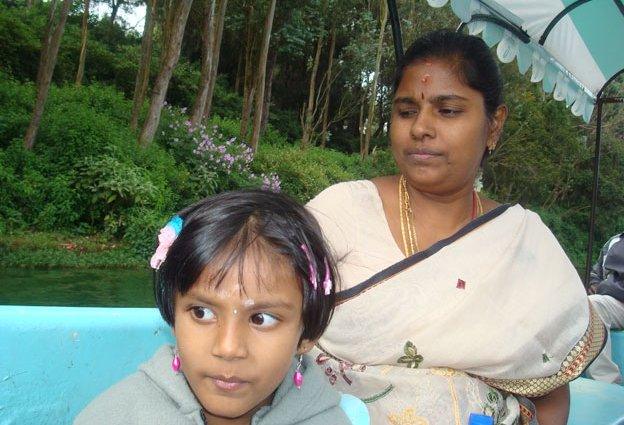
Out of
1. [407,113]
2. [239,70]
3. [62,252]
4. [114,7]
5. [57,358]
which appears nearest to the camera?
[407,113]

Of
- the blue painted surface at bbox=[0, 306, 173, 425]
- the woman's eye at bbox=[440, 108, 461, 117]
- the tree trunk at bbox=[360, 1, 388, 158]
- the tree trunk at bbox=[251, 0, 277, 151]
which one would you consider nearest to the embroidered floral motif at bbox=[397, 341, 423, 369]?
the woman's eye at bbox=[440, 108, 461, 117]

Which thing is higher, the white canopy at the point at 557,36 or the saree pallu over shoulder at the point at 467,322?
the white canopy at the point at 557,36

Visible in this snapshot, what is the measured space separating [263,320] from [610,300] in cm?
261

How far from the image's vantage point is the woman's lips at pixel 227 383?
1.18 meters

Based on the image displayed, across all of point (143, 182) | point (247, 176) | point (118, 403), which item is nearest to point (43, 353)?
point (118, 403)

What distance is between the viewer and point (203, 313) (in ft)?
4.07

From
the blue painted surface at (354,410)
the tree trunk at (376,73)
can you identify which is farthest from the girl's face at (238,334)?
the tree trunk at (376,73)

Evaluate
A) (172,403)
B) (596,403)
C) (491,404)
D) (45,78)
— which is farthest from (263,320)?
(45,78)

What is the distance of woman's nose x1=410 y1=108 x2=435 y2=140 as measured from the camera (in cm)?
187

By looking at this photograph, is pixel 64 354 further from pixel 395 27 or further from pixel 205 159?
pixel 205 159

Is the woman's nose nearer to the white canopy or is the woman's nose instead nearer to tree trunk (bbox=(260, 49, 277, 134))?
the white canopy

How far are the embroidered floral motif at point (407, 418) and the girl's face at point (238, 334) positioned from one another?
0.60 m

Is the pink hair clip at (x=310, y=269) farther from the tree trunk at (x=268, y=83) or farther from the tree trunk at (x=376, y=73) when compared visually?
the tree trunk at (x=376, y=73)

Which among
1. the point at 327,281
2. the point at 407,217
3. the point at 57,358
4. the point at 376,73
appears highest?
the point at 376,73
